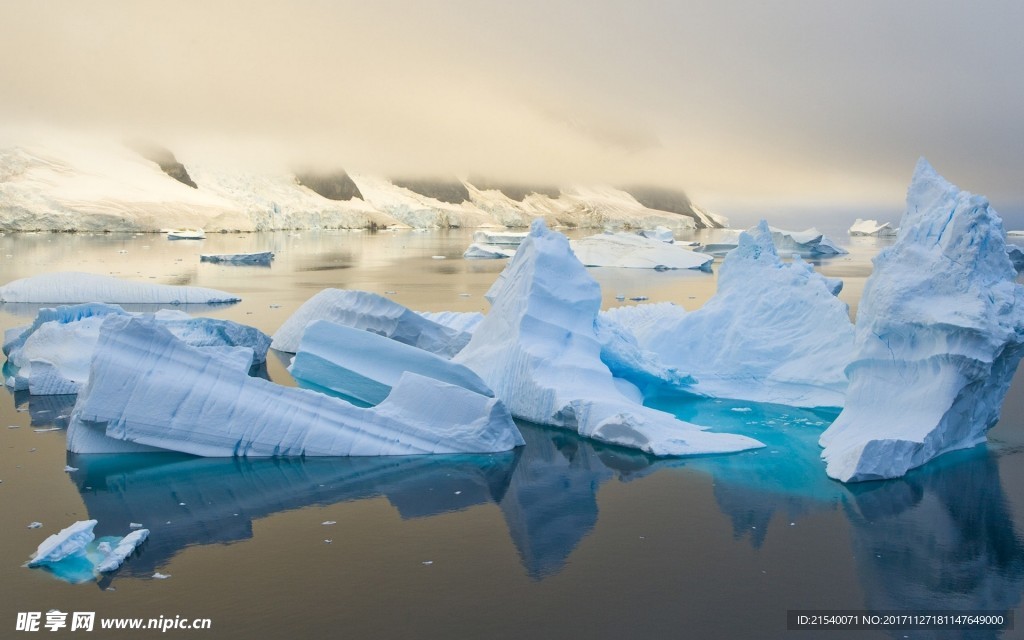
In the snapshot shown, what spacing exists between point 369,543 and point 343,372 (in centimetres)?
402

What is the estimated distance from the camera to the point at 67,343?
9727mm

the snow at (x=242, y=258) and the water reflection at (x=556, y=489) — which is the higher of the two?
the water reflection at (x=556, y=489)

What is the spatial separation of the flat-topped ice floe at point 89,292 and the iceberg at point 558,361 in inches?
363

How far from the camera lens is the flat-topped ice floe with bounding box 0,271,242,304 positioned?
648 inches

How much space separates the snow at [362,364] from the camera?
8.84m

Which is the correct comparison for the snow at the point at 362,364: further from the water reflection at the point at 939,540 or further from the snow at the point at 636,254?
the snow at the point at 636,254

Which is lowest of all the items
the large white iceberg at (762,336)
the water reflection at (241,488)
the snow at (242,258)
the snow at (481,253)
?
the snow at (242,258)

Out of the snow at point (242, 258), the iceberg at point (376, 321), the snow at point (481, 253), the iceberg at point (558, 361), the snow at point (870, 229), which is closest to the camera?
the iceberg at point (558, 361)

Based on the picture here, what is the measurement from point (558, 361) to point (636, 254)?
21.9 meters

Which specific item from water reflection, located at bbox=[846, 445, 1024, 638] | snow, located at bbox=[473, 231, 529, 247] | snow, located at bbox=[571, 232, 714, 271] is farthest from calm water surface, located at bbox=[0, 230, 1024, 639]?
snow, located at bbox=[473, 231, 529, 247]

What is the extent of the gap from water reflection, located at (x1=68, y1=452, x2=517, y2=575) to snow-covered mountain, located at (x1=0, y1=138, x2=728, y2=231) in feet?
123

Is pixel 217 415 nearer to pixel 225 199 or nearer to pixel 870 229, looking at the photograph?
pixel 225 199

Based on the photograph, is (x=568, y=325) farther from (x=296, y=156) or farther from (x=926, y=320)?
(x=296, y=156)

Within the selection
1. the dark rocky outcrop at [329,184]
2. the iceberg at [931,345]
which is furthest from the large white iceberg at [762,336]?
the dark rocky outcrop at [329,184]
